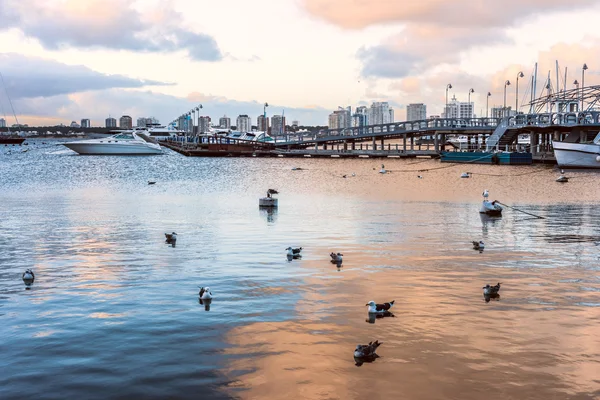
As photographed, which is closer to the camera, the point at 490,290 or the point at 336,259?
the point at 490,290

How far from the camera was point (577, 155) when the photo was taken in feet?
293

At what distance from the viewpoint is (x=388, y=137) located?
152875 mm

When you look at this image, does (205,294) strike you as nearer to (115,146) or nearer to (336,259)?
(336,259)

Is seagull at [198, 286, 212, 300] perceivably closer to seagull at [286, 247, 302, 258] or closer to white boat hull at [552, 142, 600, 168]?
seagull at [286, 247, 302, 258]

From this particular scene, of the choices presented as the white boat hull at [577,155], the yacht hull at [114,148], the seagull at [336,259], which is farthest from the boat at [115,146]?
the seagull at [336,259]

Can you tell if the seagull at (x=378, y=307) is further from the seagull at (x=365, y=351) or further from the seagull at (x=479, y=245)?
the seagull at (x=479, y=245)

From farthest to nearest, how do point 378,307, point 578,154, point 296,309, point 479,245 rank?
1. point 578,154
2. point 479,245
3. point 296,309
4. point 378,307

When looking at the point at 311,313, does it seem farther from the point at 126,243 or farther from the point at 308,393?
the point at 126,243

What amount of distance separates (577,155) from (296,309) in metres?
82.5

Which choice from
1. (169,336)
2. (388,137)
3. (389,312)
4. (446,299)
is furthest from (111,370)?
(388,137)

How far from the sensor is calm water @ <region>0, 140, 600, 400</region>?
476 inches

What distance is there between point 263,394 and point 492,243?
1853cm

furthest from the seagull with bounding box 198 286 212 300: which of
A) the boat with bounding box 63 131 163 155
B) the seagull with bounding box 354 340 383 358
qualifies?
the boat with bounding box 63 131 163 155

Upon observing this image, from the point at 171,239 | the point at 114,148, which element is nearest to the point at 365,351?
the point at 171,239
